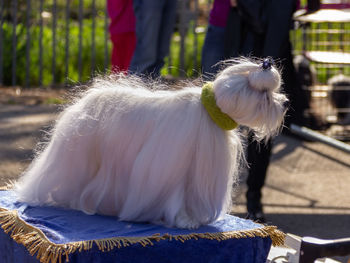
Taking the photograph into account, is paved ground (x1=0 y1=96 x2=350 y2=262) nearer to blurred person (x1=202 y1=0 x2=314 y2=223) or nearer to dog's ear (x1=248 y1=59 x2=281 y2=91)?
blurred person (x1=202 y1=0 x2=314 y2=223)

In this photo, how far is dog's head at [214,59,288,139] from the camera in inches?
107

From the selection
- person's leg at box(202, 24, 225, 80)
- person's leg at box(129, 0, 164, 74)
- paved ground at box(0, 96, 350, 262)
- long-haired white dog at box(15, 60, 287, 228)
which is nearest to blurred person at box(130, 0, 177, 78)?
person's leg at box(129, 0, 164, 74)

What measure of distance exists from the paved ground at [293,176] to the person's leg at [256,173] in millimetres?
284

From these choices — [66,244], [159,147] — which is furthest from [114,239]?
[159,147]

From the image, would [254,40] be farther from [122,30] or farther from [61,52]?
[61,52]

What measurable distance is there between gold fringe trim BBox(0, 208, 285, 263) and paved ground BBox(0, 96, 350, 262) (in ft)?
3.48

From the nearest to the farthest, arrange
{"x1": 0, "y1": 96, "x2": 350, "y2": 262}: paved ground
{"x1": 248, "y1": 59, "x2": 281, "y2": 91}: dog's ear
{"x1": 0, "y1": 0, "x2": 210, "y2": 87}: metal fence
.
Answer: {"x1": 248, "y1": 59, "x2": 281, "y2": 91}: dog's ear
{"x1": 0, "y1": 96, "x2": 350, "y2": 262}: paved ground
{"x1": 0, "y1": 0, "x2": 210, "y2": 87}: metal fence

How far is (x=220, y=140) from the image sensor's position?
2.79 m

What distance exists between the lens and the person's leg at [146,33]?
469 centimetres

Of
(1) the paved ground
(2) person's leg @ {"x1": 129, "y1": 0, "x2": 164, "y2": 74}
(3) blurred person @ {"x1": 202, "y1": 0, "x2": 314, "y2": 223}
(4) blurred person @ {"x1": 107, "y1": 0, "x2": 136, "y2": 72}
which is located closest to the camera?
(3) blurred person @ {"x1": 202, "y1": 0, "x2": 314, "y2": 223}

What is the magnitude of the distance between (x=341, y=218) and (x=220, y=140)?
2.01 m

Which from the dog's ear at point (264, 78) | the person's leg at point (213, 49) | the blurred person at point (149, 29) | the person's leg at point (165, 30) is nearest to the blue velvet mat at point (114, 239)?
the dog's ear at point (264, 78)

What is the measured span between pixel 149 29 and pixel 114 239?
2.48 m

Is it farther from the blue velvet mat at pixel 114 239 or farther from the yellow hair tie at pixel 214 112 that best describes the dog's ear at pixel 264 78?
the blue velvet mat at pixel 114 239
